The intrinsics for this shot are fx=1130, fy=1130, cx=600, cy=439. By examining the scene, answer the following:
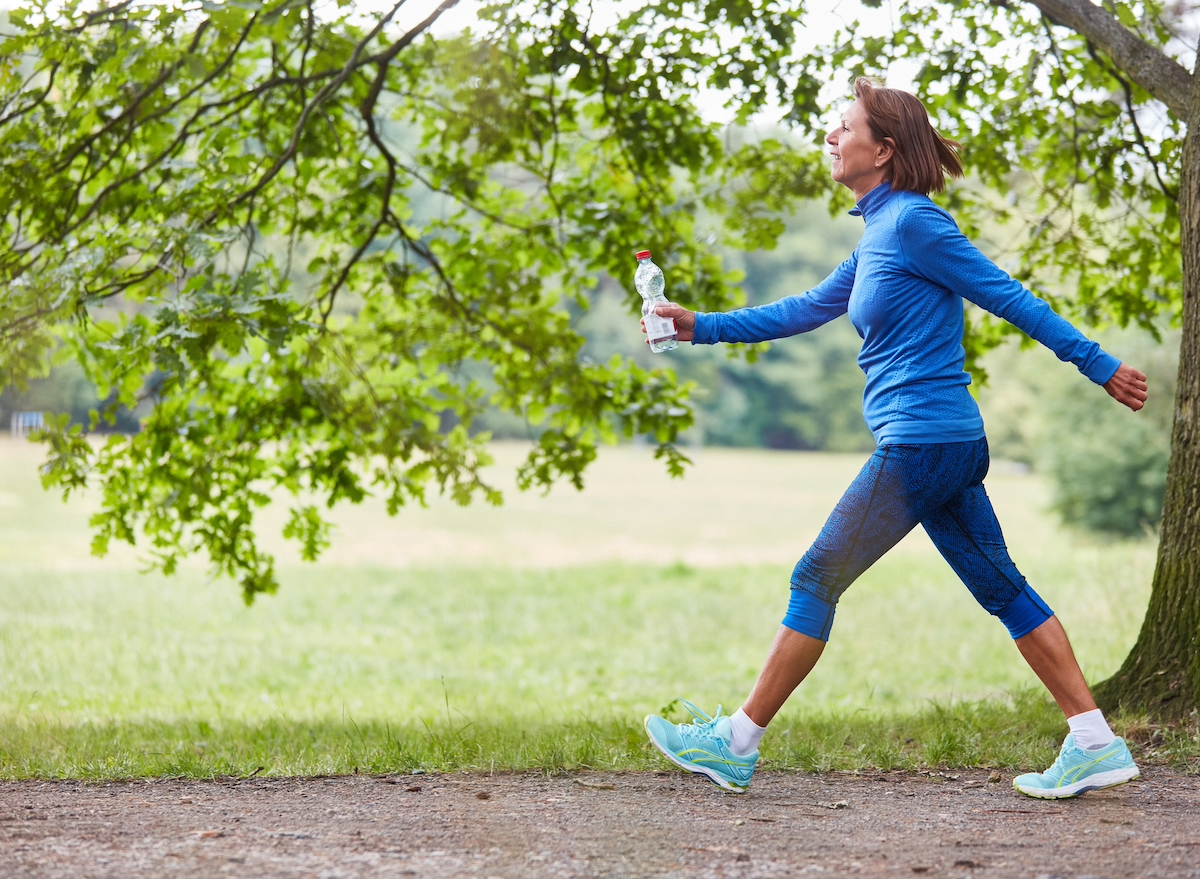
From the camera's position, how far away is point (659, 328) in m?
3.41

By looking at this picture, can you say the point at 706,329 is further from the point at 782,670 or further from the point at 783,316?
the point at 782,670

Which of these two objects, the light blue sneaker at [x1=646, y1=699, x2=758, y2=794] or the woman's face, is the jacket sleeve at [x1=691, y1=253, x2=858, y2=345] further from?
the light blue sneaker at [x1=646, y1=699, x2=758, y2=794]

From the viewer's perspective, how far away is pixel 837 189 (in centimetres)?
649

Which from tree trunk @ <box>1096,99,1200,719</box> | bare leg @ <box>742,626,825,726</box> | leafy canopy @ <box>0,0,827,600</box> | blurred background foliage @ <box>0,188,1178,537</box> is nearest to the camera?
bare leg @ <box>742,626,825,726</box>

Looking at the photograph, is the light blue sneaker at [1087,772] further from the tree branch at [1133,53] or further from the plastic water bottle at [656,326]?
the tree branch at [1133,53]

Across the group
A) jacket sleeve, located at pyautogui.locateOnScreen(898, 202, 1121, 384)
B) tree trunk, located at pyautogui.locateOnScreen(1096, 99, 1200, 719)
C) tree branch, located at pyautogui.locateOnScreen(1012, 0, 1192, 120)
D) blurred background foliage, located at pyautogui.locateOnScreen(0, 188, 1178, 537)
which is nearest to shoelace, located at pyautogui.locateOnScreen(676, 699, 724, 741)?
jacket sleeve, located at pyautogui.locateOnScreen(898, 202, 1121, 384)

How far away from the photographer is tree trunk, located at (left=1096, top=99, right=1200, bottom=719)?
4012 millimetres

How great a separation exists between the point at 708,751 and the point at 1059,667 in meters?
1.03

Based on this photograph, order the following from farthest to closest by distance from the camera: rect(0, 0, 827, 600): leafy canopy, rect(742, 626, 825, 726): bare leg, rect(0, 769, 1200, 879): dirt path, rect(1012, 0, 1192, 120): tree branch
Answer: rect(0, 0, 827, 600): leafy canopy → rect(1012, 0, 1192, 120): tree branch → rect(742, 626, 825, 726): bare leg → rect(0, 769, 1200, 879): dirt path

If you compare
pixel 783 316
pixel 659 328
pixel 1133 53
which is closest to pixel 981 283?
pixel 783 316

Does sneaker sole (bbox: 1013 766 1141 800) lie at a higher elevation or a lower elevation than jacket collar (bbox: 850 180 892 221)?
lower

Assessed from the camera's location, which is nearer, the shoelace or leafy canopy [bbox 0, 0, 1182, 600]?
the shoelace

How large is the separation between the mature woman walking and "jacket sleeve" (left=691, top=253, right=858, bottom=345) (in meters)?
0.15

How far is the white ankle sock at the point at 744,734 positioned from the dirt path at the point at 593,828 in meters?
0.13
